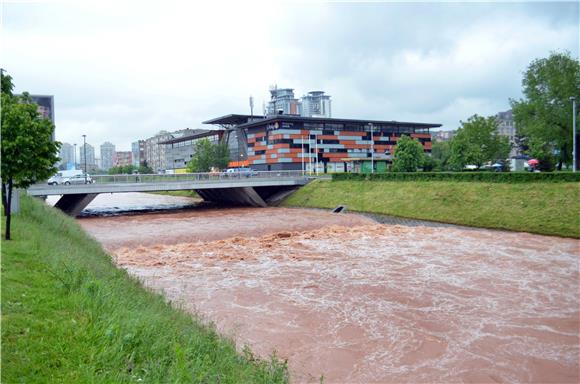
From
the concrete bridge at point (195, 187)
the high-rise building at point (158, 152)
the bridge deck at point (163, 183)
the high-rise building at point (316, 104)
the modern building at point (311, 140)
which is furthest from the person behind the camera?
the high-rise building at point (158, 152)

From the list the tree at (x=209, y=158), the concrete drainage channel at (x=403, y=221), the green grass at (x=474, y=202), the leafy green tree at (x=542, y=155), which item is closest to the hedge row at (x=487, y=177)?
the green grass at (x=474, y=202)

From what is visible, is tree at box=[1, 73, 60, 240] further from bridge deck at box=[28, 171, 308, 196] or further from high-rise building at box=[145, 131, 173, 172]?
high-rise building at box=[145, 131, 173, 172]

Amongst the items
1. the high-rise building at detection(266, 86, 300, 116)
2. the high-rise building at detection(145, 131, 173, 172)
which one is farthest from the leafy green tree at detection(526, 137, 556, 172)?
the high-rise building at detection(145, 131, 173, 172)

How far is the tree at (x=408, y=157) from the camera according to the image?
70.2 m

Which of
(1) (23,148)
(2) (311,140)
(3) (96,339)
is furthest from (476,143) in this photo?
(3) (96,339)

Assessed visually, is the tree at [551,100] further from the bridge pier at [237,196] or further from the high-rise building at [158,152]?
the high-rise building at [158,152]

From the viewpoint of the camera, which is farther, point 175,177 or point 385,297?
point 175,177

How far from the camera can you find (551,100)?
59.0 m

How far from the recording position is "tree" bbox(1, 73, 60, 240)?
16453 mm

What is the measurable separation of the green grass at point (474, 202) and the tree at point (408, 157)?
15286mm

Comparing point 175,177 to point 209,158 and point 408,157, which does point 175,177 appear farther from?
point 209,158

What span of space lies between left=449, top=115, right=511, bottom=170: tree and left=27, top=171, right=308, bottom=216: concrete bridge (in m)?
21.9

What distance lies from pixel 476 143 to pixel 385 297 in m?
57.7

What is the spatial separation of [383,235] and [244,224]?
43.2ft
